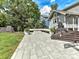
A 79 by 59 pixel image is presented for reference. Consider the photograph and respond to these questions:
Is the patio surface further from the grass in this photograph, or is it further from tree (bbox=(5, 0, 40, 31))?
tree (bbox=(5, 0, 40, 31))

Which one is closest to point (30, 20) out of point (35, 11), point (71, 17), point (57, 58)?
point (35, 11)

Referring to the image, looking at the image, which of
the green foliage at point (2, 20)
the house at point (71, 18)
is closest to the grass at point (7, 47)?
the house at point (71, 18)

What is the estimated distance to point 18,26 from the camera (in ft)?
126

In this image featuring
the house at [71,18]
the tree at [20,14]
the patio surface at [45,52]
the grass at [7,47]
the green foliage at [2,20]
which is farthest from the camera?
the tree at [20,14]

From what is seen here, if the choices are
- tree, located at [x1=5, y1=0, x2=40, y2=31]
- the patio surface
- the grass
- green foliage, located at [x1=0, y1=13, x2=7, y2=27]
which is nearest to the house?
the grass

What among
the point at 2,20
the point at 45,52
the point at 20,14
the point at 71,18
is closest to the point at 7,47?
the point at 45,52

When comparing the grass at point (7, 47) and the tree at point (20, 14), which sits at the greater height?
the tree at point (20, 14)

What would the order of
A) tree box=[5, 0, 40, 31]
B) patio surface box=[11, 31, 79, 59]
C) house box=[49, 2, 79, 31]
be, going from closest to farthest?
patio surface box=[11, 31, 79, 59]
house box=[49, 2, 79, 31]
tree box=[5, 0, 40, 31]

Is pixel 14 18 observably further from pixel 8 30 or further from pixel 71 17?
pixel 71 17

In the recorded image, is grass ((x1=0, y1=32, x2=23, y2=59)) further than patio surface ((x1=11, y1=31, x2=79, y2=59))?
Yes

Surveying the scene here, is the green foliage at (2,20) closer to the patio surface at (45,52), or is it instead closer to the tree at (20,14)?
the tree at (20,14)

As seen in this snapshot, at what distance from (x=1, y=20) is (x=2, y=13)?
108 inches

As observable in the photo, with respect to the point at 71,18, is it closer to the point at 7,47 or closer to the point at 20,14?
the point at 20,14

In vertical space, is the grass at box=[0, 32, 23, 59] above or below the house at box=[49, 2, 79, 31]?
below
